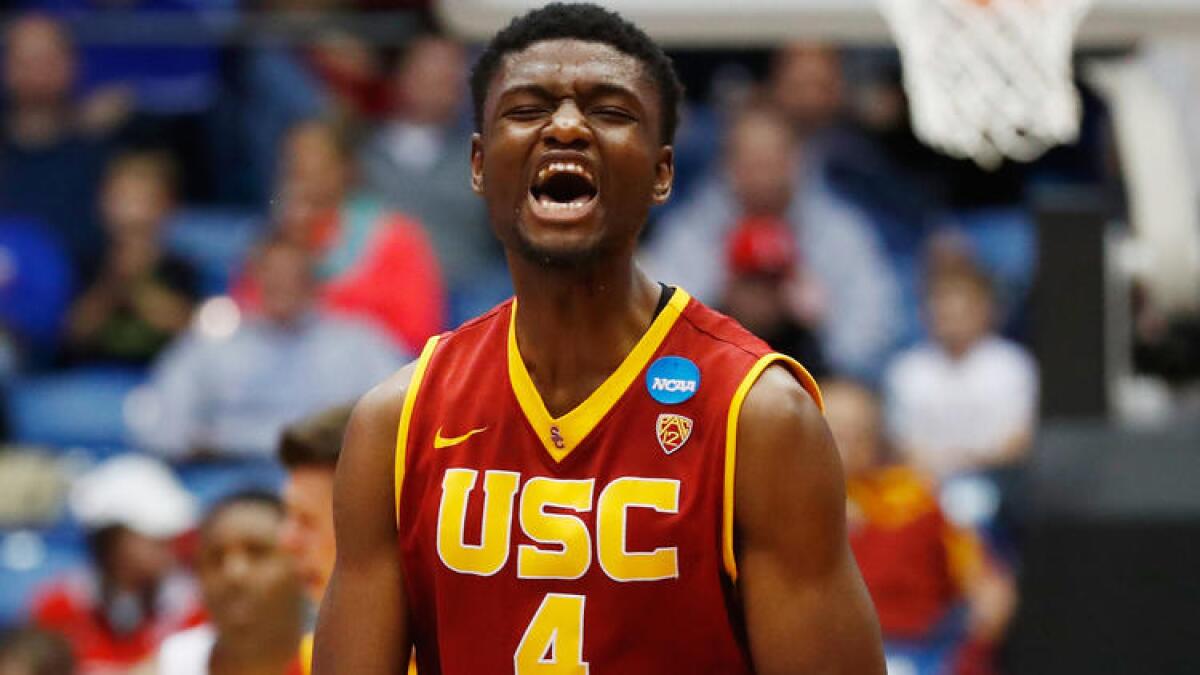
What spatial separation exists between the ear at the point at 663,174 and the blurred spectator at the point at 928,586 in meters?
3.74

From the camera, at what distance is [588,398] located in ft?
10.8

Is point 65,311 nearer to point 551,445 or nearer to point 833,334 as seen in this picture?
point 833,334

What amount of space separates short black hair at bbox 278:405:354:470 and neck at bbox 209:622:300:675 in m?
0.67

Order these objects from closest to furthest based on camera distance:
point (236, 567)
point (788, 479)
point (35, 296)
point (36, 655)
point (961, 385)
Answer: point (788, 479)
point (236, 567)
point (36, 655)
point (961, 385)
point (35, 296)

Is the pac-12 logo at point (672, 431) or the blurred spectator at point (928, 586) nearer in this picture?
the pac-12 logo at point (672, 431)

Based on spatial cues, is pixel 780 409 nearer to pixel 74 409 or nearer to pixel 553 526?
pixel 553 526

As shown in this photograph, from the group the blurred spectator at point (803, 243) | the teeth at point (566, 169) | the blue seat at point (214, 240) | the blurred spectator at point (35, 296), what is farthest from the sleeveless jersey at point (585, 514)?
the blurred spectator at point (35, 296)

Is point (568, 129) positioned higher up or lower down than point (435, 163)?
higher up

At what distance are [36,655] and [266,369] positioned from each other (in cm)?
200

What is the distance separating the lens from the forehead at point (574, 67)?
3.20 meters

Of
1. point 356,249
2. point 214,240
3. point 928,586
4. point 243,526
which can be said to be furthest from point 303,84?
point 243,526

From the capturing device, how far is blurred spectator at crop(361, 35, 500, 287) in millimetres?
8891

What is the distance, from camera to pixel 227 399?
8250 mm

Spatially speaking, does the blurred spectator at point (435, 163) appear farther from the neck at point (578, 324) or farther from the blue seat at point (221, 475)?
the neck at point (578, 324)
